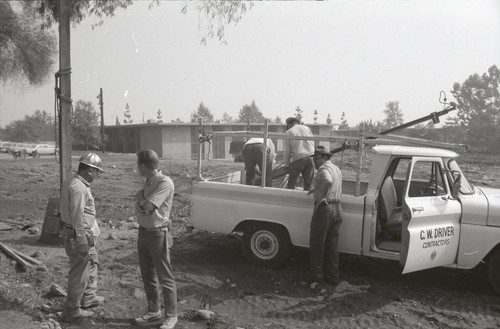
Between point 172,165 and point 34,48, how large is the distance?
7564mm

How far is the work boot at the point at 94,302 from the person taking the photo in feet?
16.1

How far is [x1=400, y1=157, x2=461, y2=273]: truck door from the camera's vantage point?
16.9 feet

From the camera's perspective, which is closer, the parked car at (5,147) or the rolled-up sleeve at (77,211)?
the rolled-up sleeve at (77,211)

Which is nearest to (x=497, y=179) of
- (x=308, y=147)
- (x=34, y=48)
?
(x=308, y=147)

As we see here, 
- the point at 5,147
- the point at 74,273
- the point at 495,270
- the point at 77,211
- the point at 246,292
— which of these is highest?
the point at 77,211

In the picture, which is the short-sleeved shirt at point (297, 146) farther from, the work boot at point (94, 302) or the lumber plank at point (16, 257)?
the lumber plank at point (16, 257)

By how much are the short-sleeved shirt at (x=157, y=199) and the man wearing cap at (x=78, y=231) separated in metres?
0.58

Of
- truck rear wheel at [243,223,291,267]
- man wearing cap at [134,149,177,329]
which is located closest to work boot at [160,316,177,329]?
man wearing cap at [134,149,177,329]

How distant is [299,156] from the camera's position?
7.10 metres

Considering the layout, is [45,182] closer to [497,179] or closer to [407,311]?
[407,311]

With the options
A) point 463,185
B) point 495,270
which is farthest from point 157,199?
point 495,270

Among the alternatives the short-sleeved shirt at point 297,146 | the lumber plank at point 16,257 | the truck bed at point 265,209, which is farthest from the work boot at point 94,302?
the short-sleeved shirt at point 297,146

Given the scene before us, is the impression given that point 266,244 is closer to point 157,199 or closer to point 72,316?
point 157,199

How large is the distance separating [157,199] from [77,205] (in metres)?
0.79
